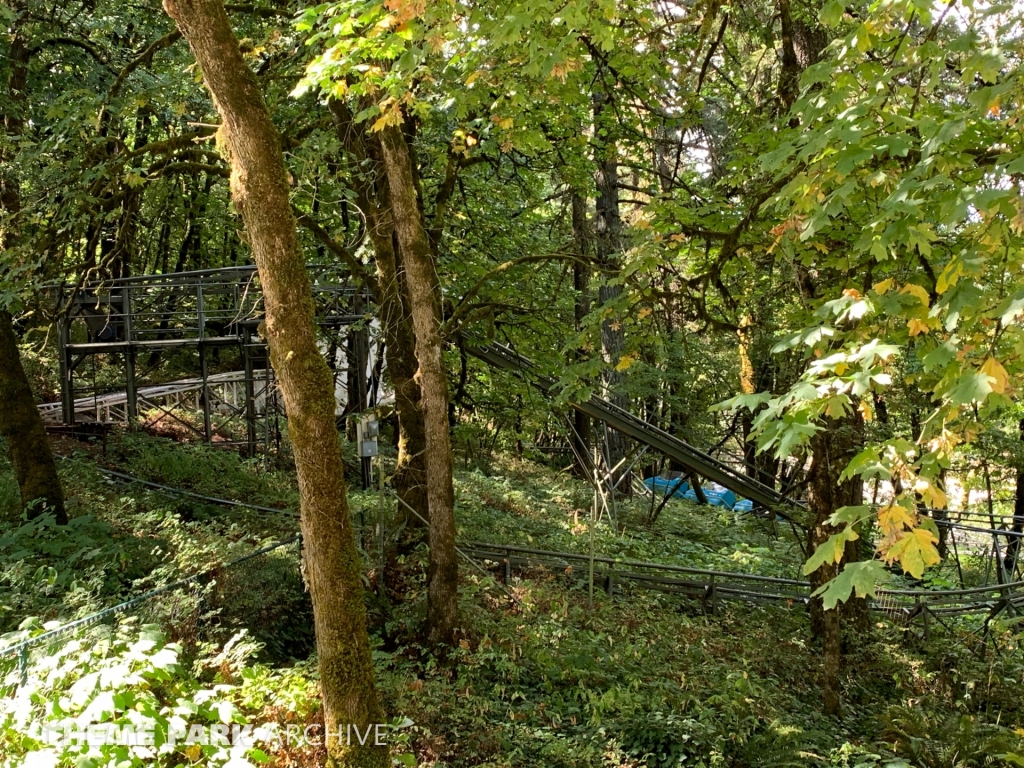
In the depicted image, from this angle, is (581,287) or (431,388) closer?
(431,388)

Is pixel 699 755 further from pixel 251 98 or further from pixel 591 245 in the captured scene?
pixel 591 245

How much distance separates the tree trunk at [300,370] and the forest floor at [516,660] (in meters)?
0.60

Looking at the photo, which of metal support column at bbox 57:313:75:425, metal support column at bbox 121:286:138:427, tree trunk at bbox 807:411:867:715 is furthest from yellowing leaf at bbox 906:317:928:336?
metal support column at bbox 57:313:75:425

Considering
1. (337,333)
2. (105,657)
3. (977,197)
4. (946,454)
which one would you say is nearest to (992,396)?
(946,454)

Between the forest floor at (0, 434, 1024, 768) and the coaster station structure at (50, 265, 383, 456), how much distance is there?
3658 mm

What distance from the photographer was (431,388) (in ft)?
23.0

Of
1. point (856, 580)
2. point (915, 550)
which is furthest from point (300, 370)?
point (915, 550)

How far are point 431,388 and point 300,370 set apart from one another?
261cm

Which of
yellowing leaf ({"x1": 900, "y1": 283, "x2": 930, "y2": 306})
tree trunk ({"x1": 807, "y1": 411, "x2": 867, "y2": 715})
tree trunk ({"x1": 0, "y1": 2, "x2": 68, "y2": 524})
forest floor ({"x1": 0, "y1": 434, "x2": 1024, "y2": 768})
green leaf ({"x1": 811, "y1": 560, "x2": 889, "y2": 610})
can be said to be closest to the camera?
green leaf ({"x1": 811, "y1": 560, "x2": 889, "y2": 610})

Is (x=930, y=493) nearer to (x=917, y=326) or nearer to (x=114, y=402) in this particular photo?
(x=917, y=326)

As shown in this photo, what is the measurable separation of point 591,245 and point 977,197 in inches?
388

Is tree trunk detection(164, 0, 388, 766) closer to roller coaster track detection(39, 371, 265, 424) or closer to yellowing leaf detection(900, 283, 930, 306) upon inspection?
yellowing leaf detection(900, 283, 930, 306)

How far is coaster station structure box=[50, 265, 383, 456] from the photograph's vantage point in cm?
1362

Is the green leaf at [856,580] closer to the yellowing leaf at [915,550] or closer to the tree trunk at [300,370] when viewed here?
the yellowing leaf at [915,550]
